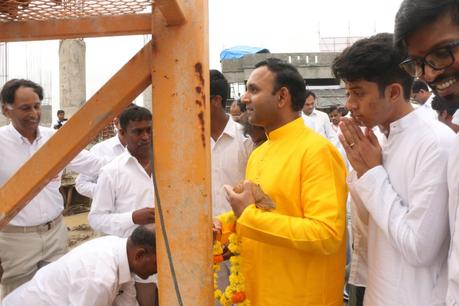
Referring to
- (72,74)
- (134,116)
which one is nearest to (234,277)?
(134,116)

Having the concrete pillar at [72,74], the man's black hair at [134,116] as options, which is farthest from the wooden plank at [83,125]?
the concrete pillar at [72,74]

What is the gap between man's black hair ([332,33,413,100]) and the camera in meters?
1.73

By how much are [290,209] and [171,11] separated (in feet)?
3.35

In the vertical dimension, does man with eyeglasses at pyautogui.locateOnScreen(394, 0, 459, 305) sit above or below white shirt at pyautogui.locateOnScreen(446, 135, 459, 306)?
above

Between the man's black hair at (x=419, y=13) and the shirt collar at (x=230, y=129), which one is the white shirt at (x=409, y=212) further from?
the shirt collar at (x=230, y=129)

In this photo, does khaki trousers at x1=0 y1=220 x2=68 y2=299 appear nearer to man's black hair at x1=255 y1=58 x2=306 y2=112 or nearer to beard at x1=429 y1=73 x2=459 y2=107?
man's black hair at x1=255 y1=58 x2=306 y2=112

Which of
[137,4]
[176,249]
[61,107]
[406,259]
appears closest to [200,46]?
[137,4]

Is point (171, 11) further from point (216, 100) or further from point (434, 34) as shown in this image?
point (216, 100)

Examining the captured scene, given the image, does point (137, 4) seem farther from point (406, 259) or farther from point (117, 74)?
point (406, 259)

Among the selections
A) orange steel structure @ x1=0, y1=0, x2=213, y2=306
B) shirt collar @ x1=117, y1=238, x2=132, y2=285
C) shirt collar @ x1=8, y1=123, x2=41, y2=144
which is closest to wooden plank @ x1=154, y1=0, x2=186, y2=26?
orange steel structure @ x1=0, y1=0, x2=213, y2=306

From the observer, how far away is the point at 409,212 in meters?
1.51

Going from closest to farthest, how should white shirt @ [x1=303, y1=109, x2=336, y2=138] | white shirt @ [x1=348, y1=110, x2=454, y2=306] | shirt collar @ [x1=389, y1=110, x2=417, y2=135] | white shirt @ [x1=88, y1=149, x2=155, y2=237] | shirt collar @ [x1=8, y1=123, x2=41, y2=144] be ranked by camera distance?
white shirt @ [x1=348, y1=110, x2=454, y2=306]
shirt collar @ [x1=389, y1=110, x2=417, y2=135]
white shirt @ [x1=88, y1=149, x2=155, y2=237]
shirt collar @ [x1=8, y1=123, x2=41, y2=144]
white shirt @ [x1=303, y1=109, x2=336, y2=138]

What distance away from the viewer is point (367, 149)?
1.73 m

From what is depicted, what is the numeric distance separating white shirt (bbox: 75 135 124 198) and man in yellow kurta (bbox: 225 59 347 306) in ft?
7.53
